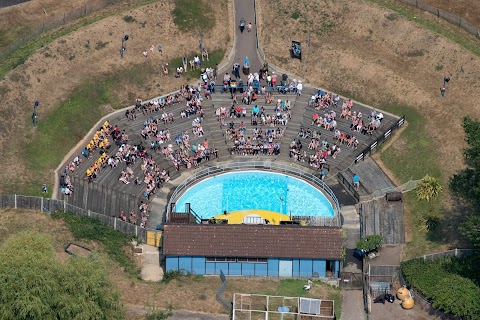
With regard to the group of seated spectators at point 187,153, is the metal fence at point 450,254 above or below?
below

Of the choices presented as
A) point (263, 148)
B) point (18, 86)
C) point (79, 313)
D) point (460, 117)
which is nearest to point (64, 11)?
point (18, 86)

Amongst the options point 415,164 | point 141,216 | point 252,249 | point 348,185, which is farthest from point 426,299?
point 141,216

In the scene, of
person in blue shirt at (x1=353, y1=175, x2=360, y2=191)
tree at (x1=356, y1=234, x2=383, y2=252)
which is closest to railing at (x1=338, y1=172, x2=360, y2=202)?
person in blue shirt at (x1=353, y1=175, x2=360, y2=191)

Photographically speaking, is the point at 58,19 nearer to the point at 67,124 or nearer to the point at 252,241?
the point at 67,124

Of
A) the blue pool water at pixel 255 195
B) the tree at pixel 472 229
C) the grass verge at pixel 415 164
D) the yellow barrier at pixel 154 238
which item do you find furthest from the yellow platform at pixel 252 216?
the tree at pixel 472 229

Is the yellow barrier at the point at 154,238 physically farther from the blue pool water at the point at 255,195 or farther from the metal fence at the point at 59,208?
the blue pool water at the point at 255,195

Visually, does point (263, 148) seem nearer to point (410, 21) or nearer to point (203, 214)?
point (203, 214)
